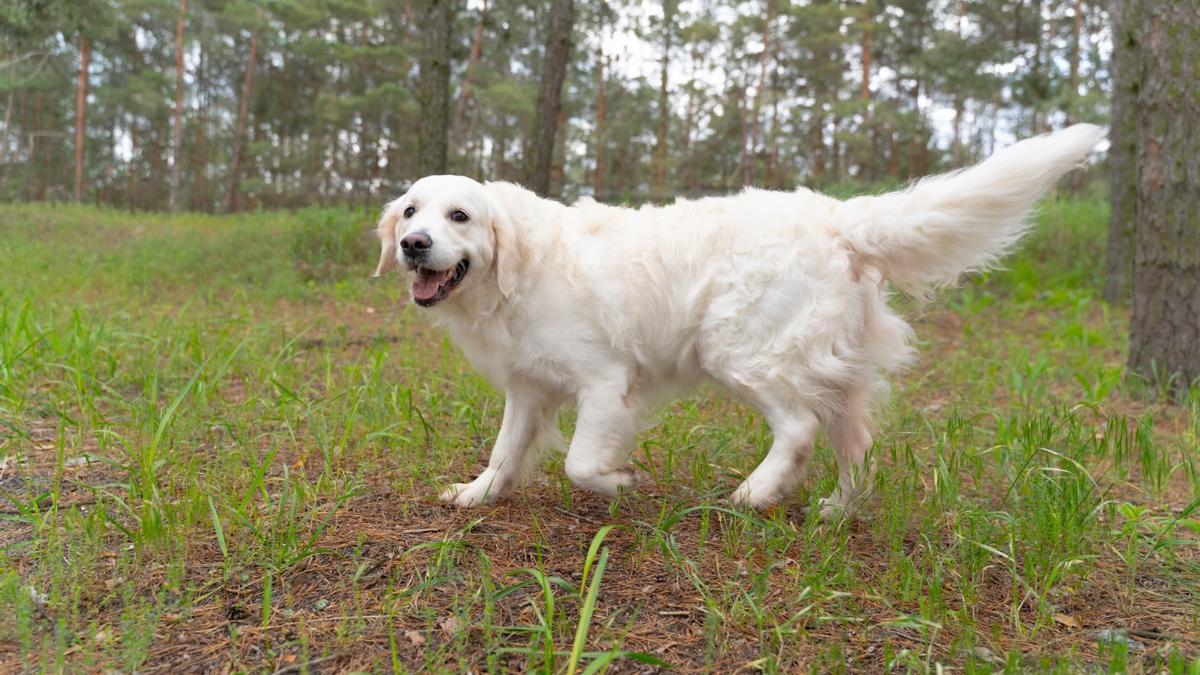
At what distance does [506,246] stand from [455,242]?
187 mm

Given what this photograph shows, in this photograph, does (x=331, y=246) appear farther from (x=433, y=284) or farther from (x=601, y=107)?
(x=601, y=107)

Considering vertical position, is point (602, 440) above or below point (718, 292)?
below

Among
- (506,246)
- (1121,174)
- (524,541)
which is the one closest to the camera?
(524,541)

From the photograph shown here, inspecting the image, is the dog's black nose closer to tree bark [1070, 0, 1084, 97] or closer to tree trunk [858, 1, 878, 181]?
tree trunk [858, 1, 878, 181]

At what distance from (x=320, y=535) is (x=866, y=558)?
1.76 m

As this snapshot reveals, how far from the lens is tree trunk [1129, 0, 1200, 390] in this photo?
440 centimetres

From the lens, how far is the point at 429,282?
2.80 m

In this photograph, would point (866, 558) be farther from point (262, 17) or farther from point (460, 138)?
point (262, 17)

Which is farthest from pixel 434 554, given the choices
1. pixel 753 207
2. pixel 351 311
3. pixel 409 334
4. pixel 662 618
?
pixel 351 311

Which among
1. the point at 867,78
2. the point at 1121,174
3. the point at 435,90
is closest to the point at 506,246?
the point at 1121,174

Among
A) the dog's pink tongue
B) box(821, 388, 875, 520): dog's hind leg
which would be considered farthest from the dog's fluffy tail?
the dog's pink tongue

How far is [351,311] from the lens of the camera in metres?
7.73

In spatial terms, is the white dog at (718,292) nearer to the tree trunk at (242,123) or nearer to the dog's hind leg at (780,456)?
the dog's hind leg at (780,456)

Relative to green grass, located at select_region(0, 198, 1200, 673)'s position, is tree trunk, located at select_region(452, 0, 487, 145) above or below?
above
